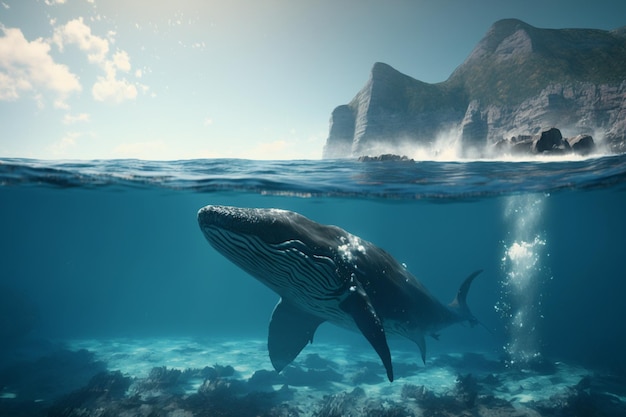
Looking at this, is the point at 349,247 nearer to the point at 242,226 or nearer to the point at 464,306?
the point at 242,226

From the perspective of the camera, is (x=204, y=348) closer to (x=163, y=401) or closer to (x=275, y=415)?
(x=163, y=401)

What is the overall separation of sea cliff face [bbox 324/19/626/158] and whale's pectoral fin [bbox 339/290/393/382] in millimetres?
28429

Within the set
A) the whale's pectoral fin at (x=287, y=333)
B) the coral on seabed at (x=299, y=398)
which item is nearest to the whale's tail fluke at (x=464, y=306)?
the coral on seabed at (x=299, y=398)

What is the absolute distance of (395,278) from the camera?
23.2 feet

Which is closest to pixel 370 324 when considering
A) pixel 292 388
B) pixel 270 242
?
pixel 270 242

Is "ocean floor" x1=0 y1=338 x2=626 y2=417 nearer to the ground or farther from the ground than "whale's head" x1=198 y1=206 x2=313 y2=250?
nearer to the ground

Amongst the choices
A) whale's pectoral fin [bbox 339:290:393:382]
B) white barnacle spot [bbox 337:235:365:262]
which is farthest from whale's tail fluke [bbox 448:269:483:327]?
whale's pectoral fin [bbox 339:290:393:382]

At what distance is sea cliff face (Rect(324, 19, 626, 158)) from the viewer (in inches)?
1754

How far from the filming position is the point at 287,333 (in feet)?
26.0

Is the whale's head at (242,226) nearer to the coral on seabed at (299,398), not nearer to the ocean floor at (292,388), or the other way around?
the coral on seabed at (299,398)

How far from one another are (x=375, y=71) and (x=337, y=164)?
70.5 meters

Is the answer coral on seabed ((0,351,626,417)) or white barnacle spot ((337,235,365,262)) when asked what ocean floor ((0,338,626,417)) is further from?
white barnacle spot ((337,235,365,262))

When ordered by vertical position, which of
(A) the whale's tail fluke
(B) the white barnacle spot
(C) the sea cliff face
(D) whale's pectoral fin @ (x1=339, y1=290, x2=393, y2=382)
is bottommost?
(A) the whale's tail fluke

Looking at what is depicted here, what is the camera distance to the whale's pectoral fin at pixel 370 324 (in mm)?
4848
